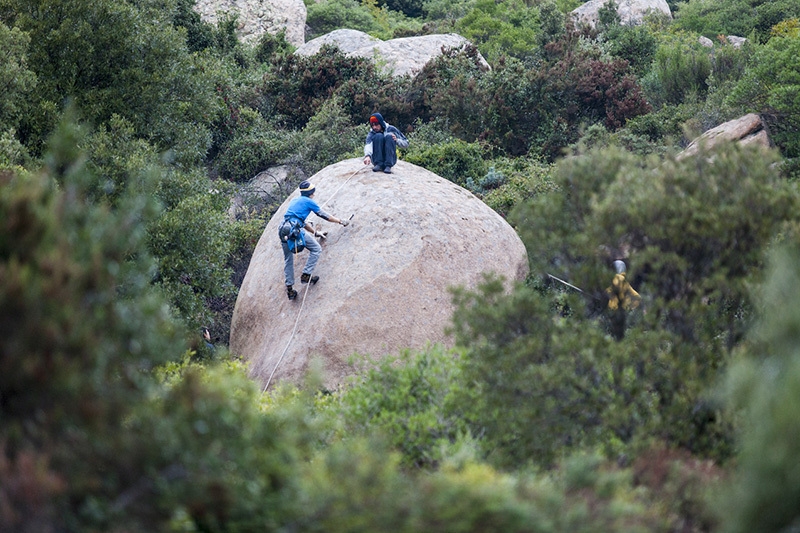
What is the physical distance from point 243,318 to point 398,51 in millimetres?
17820

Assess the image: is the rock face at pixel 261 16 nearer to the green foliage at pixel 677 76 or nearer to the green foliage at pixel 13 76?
the green foliage at pixel 677 76

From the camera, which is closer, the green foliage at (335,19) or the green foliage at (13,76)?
the green foliage at (13,76)

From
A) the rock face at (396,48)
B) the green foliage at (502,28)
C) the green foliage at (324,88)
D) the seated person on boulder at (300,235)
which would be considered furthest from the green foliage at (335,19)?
the seated person on boulder at (300,235)

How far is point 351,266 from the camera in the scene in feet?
43.8

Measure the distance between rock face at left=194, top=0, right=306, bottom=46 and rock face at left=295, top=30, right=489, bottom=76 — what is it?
4.75 metres

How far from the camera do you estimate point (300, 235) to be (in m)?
13.3

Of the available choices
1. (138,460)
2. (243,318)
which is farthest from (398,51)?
(138,460)

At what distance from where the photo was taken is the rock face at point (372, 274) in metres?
12.8

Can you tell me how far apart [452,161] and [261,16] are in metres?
18.2

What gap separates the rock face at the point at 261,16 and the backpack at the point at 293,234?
23206mm

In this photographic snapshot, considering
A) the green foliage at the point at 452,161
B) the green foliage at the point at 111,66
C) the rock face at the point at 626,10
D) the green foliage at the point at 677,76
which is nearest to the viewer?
the green foliage at the point at 111,66

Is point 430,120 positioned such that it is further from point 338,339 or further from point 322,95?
point 338,339

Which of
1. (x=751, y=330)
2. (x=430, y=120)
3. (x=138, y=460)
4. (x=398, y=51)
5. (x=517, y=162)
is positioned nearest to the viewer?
(x=138, y=460)

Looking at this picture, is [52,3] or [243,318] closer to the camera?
[243,318]
